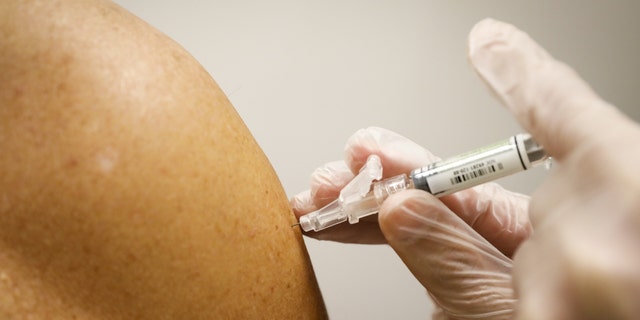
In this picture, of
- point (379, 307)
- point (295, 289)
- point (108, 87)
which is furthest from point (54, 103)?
point (379, 307)

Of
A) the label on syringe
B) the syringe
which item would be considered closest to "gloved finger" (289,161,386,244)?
the syringe

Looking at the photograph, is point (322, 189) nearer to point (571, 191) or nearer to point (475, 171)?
point (475, 171)

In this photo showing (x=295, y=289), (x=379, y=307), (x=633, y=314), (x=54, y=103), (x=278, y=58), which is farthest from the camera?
(x=379, y=307)

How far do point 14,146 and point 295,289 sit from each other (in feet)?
1.27

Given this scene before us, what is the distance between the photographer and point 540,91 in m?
0.63

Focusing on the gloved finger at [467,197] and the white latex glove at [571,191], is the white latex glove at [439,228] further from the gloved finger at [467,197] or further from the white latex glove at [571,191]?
the white latex glove at [571,191]

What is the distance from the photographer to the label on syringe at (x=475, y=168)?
2.27 feet

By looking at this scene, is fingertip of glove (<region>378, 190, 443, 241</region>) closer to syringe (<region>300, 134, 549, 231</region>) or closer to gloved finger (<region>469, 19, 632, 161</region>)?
syringe (<region>300, 134, 549, 231</region>)

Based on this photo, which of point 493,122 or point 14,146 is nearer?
point 14,146

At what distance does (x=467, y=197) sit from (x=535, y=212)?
321 millimetres

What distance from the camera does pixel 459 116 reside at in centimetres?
149

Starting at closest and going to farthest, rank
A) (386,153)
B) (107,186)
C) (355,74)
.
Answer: (107,186) < (386,153) < (355,74)

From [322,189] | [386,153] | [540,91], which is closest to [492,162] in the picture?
[540,91]

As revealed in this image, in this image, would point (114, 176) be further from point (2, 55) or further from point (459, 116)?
point (459, 116)
